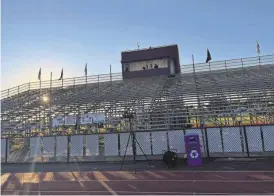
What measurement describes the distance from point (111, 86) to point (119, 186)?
667 inches

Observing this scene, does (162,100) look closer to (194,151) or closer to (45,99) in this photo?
(194,151)

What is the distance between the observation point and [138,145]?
47.8 ft

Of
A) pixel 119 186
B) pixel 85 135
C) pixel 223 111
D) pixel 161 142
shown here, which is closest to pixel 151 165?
pixel 161 142

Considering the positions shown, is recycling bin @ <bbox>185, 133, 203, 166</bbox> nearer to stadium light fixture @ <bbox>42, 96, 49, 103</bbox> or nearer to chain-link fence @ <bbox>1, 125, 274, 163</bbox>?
chain-link fence @ <bbox>1, 125, 274, 163</bbox>

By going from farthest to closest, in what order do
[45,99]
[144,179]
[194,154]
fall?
1. [45,99]
2. [194,154]
3. [144,179]

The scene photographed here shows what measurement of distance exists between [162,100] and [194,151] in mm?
7187

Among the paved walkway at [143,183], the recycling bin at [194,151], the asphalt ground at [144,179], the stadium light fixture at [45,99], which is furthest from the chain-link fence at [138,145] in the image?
the stadium light fixture at [45,99]

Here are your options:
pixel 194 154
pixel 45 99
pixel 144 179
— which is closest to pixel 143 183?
pixel 144 179

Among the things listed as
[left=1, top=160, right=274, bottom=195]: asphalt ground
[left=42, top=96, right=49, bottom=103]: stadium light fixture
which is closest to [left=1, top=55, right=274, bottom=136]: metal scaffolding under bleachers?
[left=42, top=96, right=49, bottom=103]: stadium light fixture

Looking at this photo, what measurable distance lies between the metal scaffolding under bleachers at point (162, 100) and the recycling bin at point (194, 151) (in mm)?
3267

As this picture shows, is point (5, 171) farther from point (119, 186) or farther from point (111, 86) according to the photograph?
point (111, 86)

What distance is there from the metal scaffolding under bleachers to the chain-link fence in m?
2.02

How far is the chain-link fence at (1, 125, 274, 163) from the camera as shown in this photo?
1345 cm

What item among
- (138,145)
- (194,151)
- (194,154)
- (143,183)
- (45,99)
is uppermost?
(45,99)
